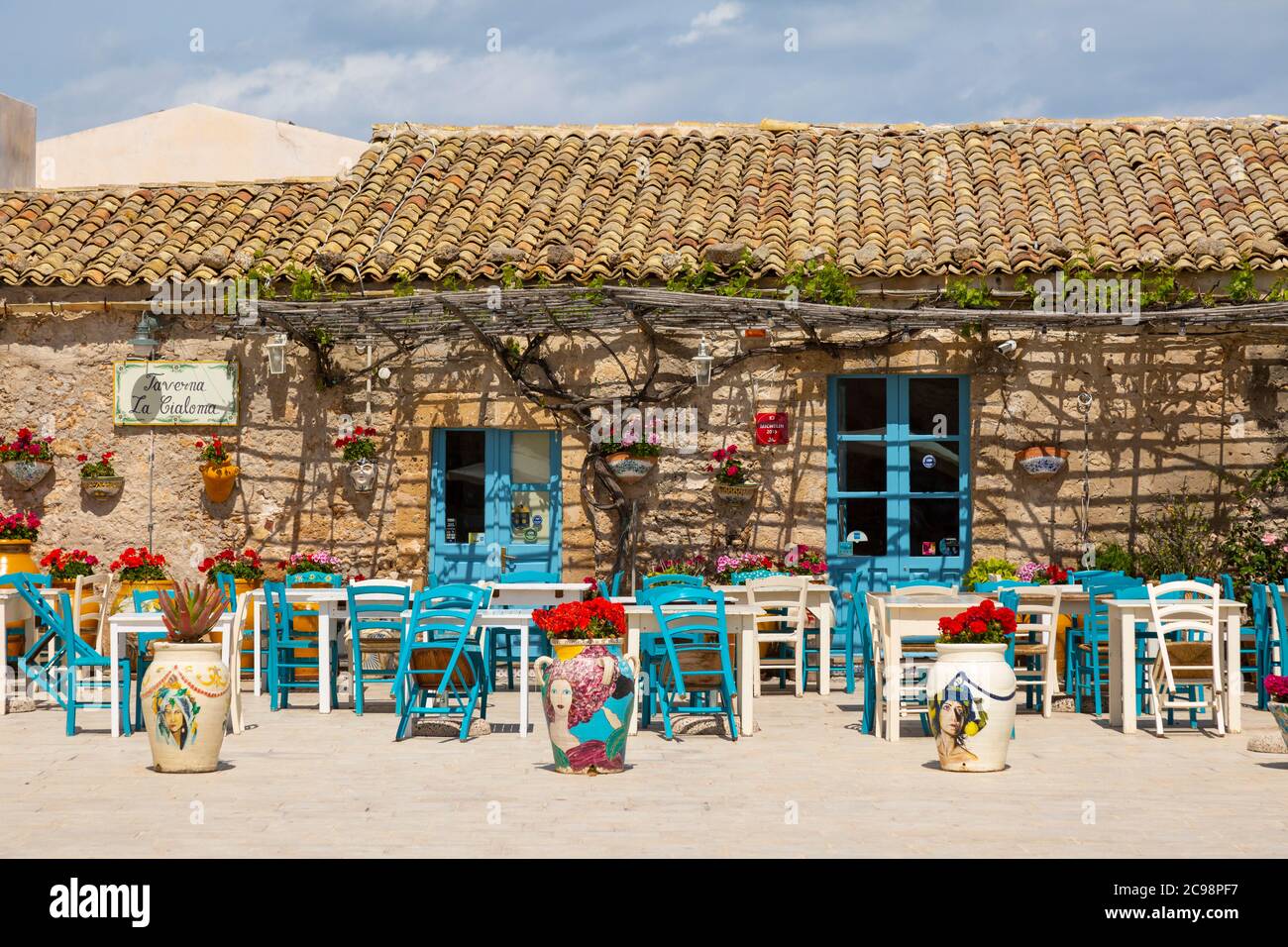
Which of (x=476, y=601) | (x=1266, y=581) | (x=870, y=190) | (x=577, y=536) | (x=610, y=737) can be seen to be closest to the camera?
(x=610, y=737)

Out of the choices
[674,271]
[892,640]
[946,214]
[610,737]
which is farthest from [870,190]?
[610,737]

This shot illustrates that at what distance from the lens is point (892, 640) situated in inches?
338

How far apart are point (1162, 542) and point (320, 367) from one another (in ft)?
22.4

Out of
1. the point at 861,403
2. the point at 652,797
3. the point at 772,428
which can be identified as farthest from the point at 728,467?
the point at 652,797

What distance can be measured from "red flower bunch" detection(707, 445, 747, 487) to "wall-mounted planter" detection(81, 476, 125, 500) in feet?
15.8

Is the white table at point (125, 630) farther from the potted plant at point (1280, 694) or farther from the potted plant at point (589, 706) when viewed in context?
the potted plant at point (1280, 694)

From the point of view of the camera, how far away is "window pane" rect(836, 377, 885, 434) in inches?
500

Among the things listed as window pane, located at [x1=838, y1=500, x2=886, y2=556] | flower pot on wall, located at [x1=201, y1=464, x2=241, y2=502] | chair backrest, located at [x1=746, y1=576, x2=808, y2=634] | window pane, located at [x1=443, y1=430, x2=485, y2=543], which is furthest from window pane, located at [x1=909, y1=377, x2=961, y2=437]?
flower pot on wall, located at [x1=201, y1=464, x2=241, y2=502]

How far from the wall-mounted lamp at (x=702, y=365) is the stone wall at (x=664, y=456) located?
220mm

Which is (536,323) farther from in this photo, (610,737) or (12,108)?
(12,108)

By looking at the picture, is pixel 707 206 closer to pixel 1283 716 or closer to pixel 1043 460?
pixel 1043 460

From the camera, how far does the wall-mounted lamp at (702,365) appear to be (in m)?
12.1

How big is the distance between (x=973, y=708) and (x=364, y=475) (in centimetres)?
668

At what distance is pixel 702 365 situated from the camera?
482 inches
